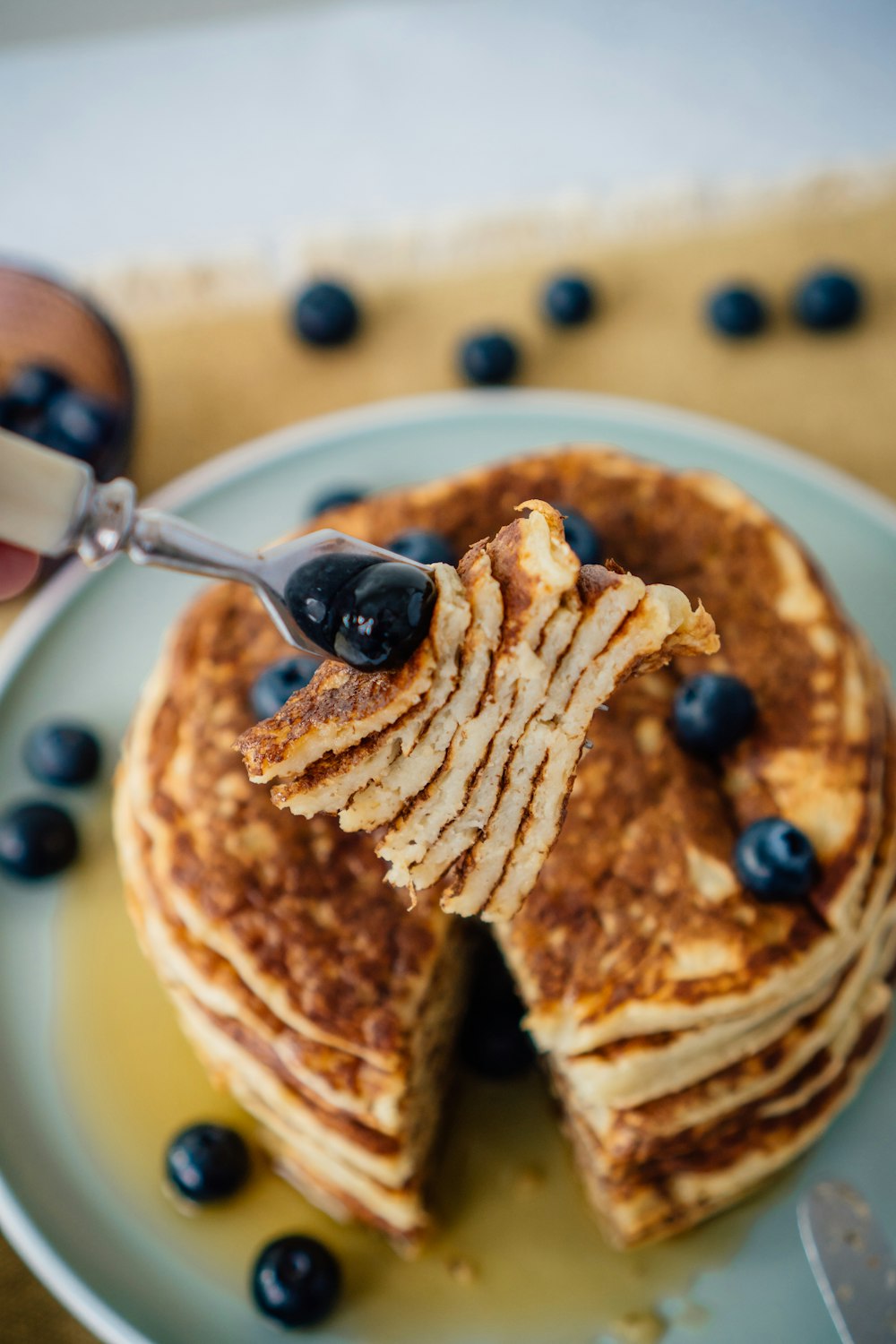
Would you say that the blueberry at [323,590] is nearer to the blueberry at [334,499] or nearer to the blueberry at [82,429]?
the blueberry at [334,499]

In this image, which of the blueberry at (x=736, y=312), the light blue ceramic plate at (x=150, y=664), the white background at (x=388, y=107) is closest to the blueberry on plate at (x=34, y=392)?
the light blue ceramic plate at (x=150, y=664)

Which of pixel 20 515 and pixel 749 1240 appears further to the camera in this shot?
pixel 749 1240

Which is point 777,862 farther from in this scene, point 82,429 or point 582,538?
point 82,429

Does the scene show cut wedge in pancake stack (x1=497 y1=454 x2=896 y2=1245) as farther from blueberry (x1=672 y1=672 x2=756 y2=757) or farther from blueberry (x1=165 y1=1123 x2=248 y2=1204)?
blueberry (x1=165 y1=1123 x2=248 y2=1204)

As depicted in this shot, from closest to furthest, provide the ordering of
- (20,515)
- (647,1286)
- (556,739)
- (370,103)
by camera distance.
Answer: (556,739)
(20,515)
(647,1286)
(370,103)

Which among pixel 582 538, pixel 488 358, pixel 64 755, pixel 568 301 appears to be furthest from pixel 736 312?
pixel 64 755

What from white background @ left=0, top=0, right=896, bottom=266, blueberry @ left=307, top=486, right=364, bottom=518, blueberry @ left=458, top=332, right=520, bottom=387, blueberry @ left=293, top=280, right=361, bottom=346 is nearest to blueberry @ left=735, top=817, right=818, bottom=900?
blueberry @ left=307, top=486, right=364, bottom=518

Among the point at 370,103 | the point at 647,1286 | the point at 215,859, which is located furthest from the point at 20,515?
the point at 370,103

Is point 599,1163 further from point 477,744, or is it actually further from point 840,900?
point 477,744
